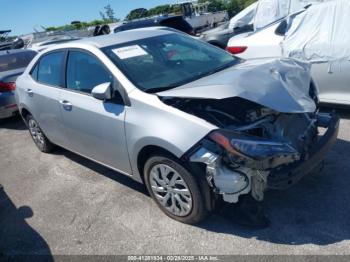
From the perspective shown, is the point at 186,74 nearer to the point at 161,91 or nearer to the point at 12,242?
the point at 161,91

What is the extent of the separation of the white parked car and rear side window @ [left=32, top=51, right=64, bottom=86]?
287 cm

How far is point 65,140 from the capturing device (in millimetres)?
4648

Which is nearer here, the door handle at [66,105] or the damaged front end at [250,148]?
the damaged front end at [250,148]

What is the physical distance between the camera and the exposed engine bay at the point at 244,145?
9.09 ft

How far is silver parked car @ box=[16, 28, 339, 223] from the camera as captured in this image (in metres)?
2.87

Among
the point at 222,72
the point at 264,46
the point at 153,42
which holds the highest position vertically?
the point at 153,42

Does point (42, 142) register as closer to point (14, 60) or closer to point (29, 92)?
point (29, 92)

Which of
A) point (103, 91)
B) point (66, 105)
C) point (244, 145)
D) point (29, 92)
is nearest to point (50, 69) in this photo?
point (29, 92)

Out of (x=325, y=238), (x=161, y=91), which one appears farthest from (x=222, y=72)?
(x=325, y=238)

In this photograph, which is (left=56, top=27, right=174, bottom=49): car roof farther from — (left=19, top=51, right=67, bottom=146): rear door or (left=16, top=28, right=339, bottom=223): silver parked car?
(left=19, top=51, right=67, bottom=146): rear door

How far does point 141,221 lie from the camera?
3.59 metres

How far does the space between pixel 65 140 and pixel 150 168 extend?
5.68 feet

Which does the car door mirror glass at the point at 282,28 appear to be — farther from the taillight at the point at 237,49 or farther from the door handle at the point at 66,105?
the door handle at the point at 66,105

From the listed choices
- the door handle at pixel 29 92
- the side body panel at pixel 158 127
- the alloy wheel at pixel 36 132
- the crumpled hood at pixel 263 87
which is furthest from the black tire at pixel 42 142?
the crumpled hood at pixel 263 87
